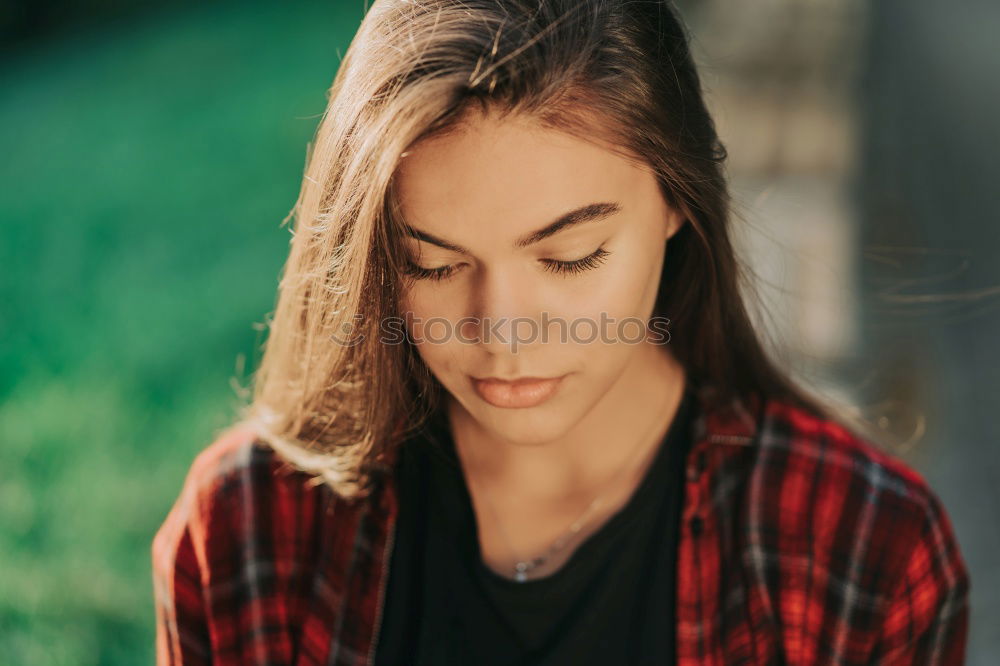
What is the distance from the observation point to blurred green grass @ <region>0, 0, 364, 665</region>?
3348 millimetres

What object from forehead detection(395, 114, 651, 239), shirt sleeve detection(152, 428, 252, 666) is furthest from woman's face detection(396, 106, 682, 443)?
shirt sleeve detection(152, 428, 252, 666)

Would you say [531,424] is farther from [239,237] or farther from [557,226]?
[239,237]

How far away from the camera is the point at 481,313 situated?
1375 mm

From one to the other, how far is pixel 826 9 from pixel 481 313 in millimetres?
6234

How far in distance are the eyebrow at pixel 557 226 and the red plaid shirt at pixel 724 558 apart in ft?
1.63

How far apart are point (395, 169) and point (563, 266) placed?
0.26 metres

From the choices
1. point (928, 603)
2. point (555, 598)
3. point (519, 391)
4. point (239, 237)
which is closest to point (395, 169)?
point (519, 391)

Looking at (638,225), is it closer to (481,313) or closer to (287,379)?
(481,313)

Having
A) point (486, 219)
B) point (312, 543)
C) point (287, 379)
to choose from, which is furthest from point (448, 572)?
point (486, 219)

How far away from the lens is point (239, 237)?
5270 mm

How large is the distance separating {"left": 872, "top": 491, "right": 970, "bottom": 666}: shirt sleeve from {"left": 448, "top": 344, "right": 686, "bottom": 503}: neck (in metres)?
0.43

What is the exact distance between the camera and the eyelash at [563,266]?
1.38m

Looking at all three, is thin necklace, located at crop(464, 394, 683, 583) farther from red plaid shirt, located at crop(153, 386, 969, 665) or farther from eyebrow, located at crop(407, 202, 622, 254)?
eyebrow, located at crop(407, 202, 622, 254)

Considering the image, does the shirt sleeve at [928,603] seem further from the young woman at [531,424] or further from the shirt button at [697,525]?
the shirt button at [697,525]
